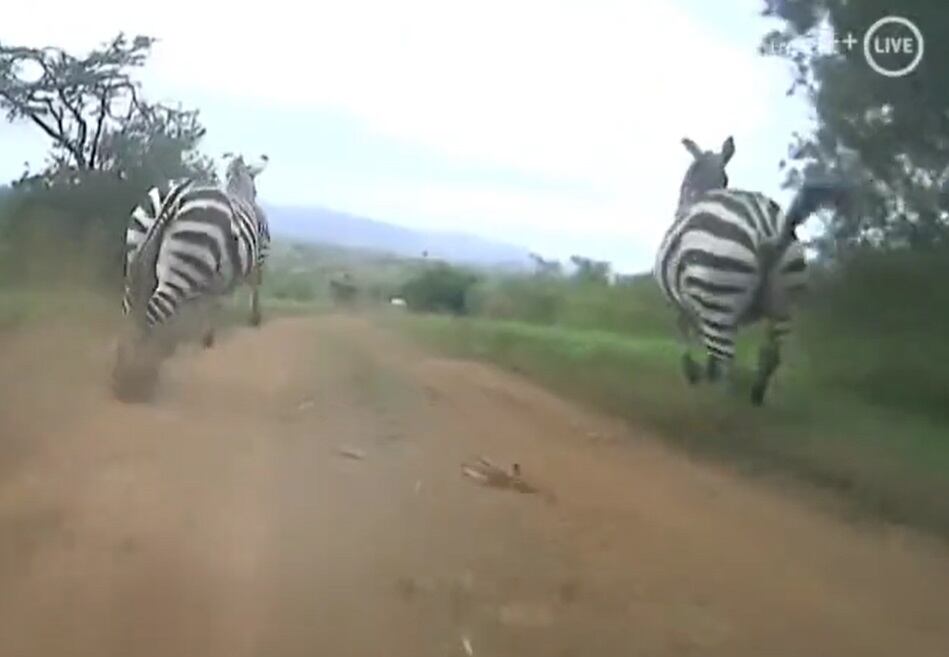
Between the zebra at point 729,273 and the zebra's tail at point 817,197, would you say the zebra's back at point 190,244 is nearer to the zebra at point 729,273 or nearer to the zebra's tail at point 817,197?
the zebra at point 729,273

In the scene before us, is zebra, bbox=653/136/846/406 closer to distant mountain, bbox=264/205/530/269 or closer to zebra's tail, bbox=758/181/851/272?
zebra's tail, bbox=758/181/851/272

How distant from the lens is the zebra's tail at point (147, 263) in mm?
4559

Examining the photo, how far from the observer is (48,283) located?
13.7 ft

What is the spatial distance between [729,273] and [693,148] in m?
1.08

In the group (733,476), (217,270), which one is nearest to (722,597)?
Answer: (733,476)

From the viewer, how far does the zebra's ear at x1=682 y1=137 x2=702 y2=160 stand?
4043mm

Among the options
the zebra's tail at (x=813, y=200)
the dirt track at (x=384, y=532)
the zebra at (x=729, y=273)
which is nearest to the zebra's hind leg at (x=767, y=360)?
the zebra at (x=729, y=273)

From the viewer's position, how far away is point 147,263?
186 inches

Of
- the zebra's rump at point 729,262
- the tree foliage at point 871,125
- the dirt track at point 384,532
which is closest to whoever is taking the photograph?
the dirt track at point 384,532

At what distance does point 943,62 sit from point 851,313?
0.88 metres

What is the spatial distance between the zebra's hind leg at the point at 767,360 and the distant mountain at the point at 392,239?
1.22 metres

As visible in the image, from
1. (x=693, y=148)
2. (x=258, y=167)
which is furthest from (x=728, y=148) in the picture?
(x=258, y=167)

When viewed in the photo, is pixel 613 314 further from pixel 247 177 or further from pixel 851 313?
pixel 247 177

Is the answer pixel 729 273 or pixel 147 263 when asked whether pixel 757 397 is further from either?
pixel 147 263
